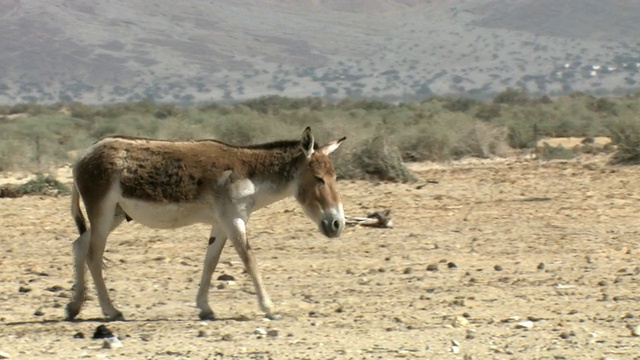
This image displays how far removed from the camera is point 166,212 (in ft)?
34.2

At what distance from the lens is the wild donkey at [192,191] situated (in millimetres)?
10398

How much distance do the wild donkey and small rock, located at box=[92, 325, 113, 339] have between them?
2.80ft

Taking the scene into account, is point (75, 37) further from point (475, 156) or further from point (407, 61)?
point (475, 156)

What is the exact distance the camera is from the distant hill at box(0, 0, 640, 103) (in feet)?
466

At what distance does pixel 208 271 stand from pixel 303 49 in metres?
153

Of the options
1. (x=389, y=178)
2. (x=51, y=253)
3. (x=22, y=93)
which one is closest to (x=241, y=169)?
(x=51, y=253)

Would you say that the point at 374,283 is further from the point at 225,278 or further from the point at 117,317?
the point at 117,317

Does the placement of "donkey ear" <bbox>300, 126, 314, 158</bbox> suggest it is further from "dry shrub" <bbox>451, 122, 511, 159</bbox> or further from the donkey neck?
"dry shrub" <bbox>451, 122, 511, 159</bbox>

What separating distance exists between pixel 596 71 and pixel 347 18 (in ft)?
145

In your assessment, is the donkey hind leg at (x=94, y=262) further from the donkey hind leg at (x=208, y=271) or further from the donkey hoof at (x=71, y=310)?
the donkey hind leg at (x=208, y=271)

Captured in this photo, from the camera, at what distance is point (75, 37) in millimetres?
147375

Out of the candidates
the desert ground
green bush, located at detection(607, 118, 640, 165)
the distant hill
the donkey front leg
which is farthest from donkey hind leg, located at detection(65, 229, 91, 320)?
the distant hill

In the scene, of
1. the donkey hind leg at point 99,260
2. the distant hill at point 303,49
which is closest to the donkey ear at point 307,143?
the donkey hind leg at point 99,260

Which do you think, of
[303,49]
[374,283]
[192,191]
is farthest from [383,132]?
[303,49]
